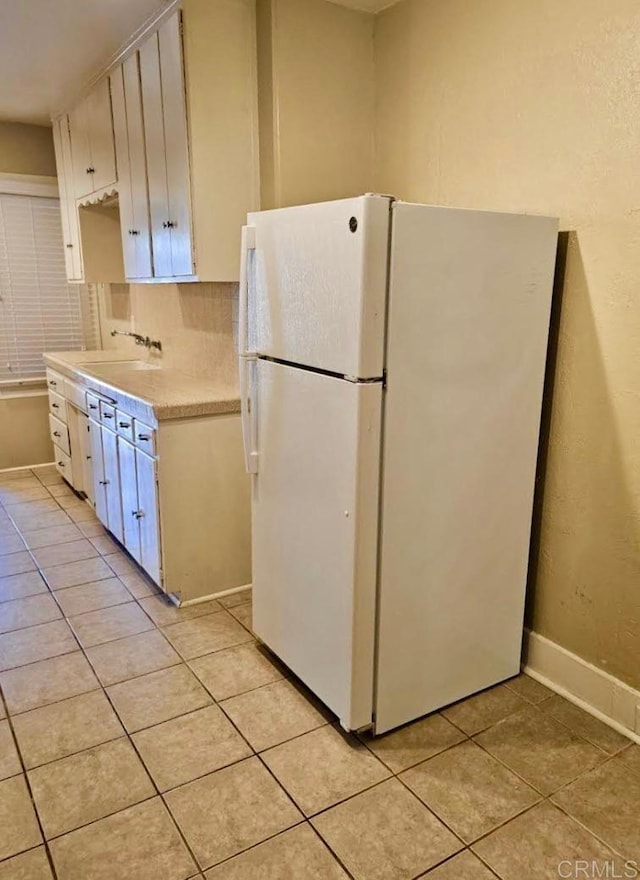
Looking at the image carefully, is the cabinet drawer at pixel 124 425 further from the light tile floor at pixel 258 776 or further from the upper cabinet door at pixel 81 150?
the upper cabinet door at pixel 81 150

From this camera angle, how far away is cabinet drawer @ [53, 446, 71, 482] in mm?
4304

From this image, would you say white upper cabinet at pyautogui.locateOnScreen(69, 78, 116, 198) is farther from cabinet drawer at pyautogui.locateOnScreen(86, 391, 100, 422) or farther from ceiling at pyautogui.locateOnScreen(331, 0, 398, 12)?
ceiling at pyautogui.locateOnScreen(331, 0, 398, 12)

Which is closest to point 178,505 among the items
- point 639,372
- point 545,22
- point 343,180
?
point 343,180

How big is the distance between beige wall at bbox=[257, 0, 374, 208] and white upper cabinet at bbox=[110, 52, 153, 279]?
75 centimetres

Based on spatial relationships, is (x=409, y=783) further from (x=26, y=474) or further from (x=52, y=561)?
(x=26, y=474)

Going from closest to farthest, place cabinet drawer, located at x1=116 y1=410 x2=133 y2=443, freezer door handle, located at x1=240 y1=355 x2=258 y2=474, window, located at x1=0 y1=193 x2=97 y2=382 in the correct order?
freezer door handle, located at x1=240 y1=355 x2=258 y2=474
cabinet drawer, located at x1=116 y1=410 x2=133 y2=443
window, located at x1=0 y1=193 x2=97 y2=382

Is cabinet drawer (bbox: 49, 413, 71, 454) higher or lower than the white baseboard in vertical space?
higher

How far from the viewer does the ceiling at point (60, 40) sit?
2662 mm

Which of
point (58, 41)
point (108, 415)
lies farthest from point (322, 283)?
point (58, 41)

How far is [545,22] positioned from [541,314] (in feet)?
3.05

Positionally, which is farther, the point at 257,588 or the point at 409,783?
the point at 257,588

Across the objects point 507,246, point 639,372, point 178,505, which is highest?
point 507,246

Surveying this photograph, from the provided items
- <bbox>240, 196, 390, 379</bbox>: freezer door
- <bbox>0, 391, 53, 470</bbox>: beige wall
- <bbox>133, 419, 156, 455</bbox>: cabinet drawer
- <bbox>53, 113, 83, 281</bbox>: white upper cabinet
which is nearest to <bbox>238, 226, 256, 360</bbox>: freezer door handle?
<bbox>240, 196, 390, 379</bbox>: freezer door

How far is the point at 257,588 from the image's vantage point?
→ 245cm
